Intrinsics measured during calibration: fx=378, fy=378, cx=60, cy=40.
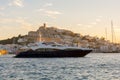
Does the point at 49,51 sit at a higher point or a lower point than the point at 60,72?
higher

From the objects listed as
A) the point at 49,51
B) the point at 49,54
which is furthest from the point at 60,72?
the point at 49,51

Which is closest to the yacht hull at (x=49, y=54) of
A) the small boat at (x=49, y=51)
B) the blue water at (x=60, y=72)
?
the small boat at (x=49, y=51)

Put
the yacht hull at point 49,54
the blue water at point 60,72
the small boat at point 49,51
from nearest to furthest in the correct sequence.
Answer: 1. the blue water at point 60,72
2. the yacht hull at point 49,54
3. the small boat at point 49,51

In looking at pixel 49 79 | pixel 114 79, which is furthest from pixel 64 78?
pixel 114 79

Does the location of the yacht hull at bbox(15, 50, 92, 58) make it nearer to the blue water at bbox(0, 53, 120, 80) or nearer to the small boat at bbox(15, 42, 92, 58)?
the small boat at bbox(15, 42, 92, 58)

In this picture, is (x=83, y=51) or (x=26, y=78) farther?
(x=83, y=51)

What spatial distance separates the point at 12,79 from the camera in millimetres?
39906

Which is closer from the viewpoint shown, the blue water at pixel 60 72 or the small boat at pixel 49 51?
the blue water at pixel 60 72

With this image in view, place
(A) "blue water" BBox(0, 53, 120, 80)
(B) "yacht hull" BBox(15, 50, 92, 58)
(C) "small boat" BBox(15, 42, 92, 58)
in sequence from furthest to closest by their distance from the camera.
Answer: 1. (C) "small boat" BBox(15, 42, 92, 58)
2. (B) "yacht hull" BBox(15, 50, 92, 58)
3. (A) "blue water" BBox(0, 53, 120, 80)

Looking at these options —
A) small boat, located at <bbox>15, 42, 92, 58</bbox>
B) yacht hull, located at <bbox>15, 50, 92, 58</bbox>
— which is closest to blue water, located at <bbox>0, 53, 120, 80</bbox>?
yacht hull, located at <bbox>15, 50, 92, 58</bbox>

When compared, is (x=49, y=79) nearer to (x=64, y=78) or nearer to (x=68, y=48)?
(x=64, y=78)

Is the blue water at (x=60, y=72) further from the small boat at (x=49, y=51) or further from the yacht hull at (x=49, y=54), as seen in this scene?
the small boat at (x=49, y=51)

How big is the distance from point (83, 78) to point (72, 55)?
63.7 m

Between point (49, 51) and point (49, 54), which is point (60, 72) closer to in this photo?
point (49, 54)
